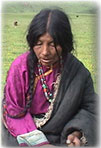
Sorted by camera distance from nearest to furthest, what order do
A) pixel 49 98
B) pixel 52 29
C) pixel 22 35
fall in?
pixel 52 29
pixel 49 98
pixel 22 35

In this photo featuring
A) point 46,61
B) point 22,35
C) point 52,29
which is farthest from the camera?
point 22,35

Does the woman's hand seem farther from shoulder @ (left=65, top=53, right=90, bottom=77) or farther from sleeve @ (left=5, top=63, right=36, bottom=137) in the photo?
shoulder @ (left=65, top=53, right=90, bottom=77)

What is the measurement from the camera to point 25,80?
2520 mm

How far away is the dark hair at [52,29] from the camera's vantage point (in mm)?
2326

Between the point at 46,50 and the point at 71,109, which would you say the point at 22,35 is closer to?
the point at 71,109

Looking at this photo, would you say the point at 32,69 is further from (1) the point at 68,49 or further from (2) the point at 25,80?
(1) the point at 68,49

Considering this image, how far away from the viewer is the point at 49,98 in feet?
8.46

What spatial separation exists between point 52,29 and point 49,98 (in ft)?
1.75

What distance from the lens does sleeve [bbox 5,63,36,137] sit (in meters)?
2.50

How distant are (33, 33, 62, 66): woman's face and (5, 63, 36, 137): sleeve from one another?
0.59ft

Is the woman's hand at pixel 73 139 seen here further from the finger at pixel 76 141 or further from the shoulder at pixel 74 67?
the shoulder at pixel 74 67

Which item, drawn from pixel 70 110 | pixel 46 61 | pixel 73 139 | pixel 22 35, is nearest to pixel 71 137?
pixel 73 139

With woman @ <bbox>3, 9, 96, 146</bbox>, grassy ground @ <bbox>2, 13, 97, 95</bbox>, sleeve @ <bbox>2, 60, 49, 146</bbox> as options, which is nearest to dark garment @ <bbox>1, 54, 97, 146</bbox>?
woman @ <bbox>3, 9, 96, 146</bbox>

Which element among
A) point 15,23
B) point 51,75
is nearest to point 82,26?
point 15,23
